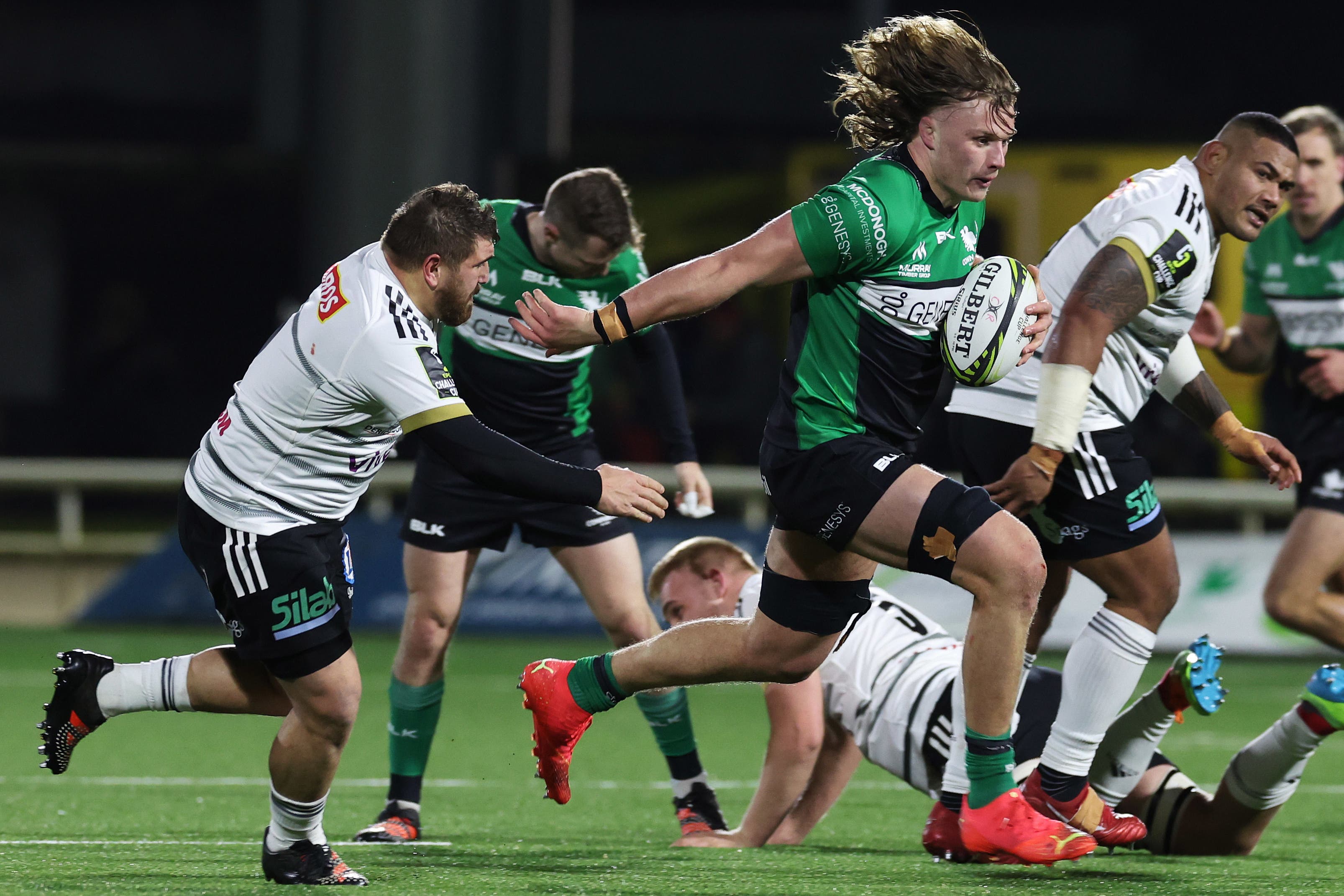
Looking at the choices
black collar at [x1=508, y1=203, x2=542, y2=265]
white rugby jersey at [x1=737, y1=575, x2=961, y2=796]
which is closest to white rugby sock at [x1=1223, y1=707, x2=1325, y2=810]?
white rugby jersey at [x1=737, y1=575, x2=961, y2=796]

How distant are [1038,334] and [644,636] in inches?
77.5

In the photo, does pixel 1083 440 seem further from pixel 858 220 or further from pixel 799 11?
pixel 799 11

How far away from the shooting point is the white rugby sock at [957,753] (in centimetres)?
503

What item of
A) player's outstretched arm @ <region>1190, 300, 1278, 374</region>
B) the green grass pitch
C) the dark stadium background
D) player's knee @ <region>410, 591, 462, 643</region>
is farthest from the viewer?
the dark stadium background

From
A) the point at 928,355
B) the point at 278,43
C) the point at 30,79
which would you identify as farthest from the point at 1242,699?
the point at 30,79

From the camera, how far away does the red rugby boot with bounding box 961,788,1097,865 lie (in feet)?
14.3

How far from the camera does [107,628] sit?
12562mm

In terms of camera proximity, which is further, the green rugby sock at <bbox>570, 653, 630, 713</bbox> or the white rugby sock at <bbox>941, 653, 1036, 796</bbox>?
the white rugby sock at <bbox>941, 653, 1036, 796</bbox>

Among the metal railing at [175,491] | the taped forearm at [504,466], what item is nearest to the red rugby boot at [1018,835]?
the taped forearm at [504,466]

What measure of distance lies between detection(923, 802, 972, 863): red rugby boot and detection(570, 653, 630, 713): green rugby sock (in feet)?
3.05

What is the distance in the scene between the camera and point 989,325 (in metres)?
4.53

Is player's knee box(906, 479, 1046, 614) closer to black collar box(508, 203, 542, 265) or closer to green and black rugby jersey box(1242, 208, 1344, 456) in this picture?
black collar box(508, 203, 542, 265)

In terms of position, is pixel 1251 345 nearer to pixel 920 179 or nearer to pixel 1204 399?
pixel 1204 399

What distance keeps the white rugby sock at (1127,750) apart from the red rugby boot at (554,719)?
5.10ft
